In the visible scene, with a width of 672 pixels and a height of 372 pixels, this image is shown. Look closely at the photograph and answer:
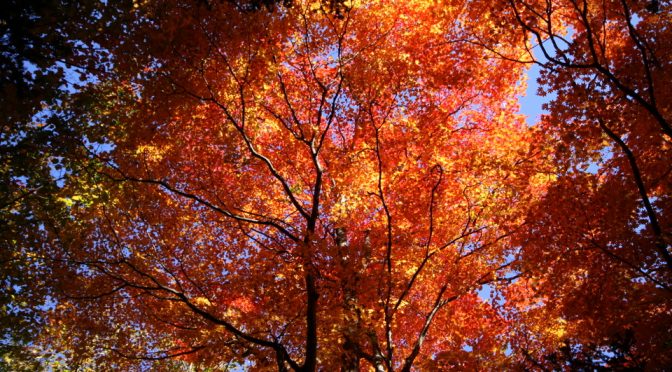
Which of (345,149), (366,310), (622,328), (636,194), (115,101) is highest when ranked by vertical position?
(115,101)

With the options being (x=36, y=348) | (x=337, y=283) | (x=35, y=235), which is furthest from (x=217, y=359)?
(x=36, y=348)

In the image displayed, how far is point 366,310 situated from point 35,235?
9692mm

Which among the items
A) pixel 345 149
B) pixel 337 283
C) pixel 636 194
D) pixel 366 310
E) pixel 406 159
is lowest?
pixel 366 310

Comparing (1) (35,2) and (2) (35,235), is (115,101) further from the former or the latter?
(1) (35,2)

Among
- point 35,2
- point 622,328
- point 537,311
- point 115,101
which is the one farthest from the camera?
point 537,311

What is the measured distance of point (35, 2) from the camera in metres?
7.58

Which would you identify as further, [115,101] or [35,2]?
[115,101]

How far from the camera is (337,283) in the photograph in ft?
33.5

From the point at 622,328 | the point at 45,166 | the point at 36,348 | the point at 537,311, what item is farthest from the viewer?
the point at 36,348

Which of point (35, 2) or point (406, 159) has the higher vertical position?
point (406, 159)

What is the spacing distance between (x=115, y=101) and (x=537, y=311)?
1624cm

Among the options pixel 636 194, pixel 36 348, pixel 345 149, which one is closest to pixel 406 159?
pixel 345 149

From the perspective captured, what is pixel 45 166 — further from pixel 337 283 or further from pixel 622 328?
pixel 622 328

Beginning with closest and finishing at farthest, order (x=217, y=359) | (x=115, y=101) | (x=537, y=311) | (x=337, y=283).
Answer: (x=337, y=283) < (x=217, y=359) < (x=115, y=101) < (x=537, y=311)
